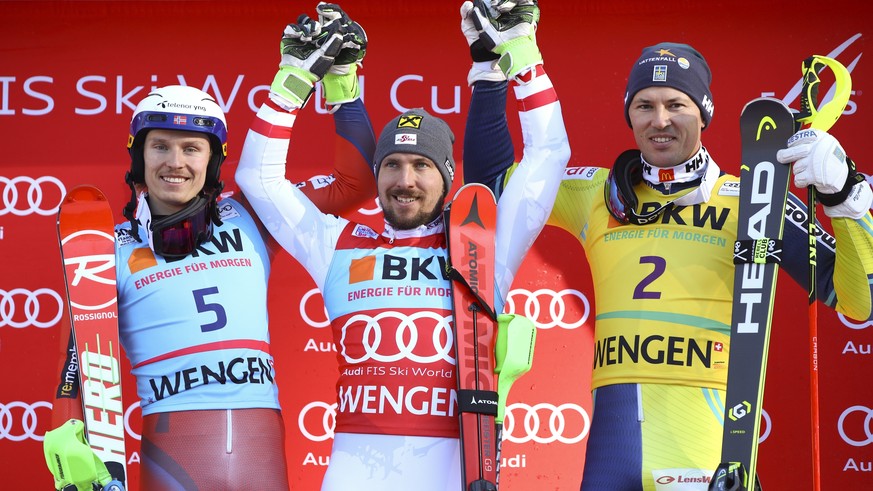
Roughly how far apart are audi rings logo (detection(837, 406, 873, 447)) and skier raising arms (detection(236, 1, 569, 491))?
194cm

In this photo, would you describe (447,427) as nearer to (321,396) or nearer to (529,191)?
(529,191)

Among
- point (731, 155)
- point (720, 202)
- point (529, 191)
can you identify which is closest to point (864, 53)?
point (731, 155)

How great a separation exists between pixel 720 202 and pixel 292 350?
2248mm

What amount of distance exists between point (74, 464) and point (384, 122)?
2259 mm

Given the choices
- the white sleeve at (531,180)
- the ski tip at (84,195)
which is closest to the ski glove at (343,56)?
the white sleeve at (531,180)

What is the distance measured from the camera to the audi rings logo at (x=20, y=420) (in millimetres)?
5238

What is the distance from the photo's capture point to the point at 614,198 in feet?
12.8

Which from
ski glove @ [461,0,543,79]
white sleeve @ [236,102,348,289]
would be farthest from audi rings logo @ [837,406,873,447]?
white sleeve @ [236,102,348,289]

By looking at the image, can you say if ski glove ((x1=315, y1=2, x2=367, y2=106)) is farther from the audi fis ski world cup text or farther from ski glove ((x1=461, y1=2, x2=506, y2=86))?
the audi fis ski world cup text

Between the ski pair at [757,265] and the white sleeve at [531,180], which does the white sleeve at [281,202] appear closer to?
the white sleeve at [531,180]

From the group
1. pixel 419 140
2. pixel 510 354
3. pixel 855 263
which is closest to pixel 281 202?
pixel 419 140

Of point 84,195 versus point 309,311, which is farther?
point 309,311

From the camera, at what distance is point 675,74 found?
3.86 m

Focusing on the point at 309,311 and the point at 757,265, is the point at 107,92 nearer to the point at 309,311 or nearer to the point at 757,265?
the point at 309,311
